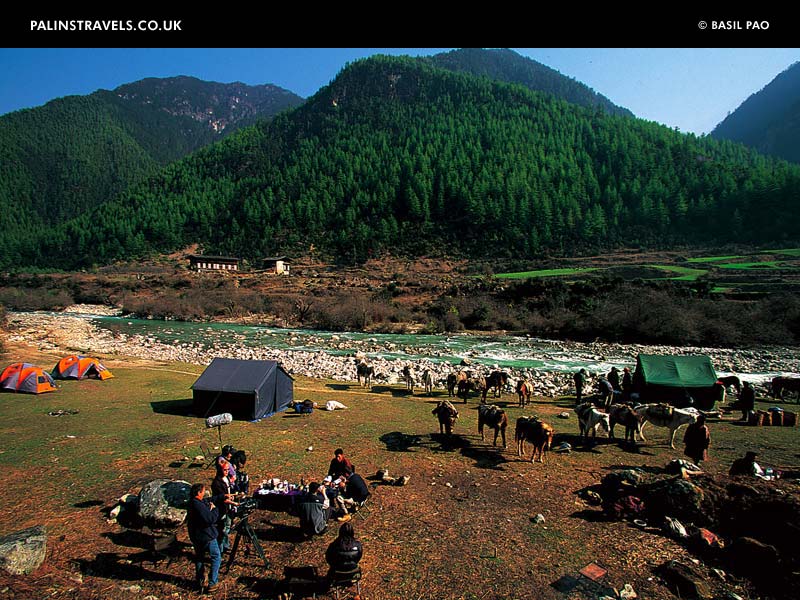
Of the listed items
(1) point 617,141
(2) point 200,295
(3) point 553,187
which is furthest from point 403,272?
(1) point 617,141

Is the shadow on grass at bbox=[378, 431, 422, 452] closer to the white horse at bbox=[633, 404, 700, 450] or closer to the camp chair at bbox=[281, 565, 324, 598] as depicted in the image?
the camp chair at bbox=[281, 565, 324, 598]

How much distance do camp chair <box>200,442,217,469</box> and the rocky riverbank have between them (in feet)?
41.7

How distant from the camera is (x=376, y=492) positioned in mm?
9773

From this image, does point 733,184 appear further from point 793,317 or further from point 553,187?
point 793,317

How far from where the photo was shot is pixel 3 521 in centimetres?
807

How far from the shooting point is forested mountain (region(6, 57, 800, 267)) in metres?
99.2

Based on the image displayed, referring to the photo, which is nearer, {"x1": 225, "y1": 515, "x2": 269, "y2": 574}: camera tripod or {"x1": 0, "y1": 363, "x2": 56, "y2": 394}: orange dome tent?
{"x1": 225, "y1": 515, "x2": 269, "y2": 574}: camera tripod

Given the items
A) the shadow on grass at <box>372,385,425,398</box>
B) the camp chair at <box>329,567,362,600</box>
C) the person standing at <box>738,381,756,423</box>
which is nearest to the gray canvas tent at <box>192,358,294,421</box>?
the shadow on grass at <box>372,385,425,398</box>

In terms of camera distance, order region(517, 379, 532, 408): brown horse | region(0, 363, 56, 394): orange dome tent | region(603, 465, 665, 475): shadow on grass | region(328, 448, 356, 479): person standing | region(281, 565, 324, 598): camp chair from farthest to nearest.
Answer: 1. region(0, 363, 56, 394): orange dome tent
2. region(517, 379, 532, 408): brown horse
3. region(603, 465, 665, 475): shadow on grass
4. region(328, 448, 356, 479): person standing
5. region(281, 565, 324, 598): camp chair

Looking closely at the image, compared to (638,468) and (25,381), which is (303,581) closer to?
(638,468)

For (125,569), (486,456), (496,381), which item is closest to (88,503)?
(125,569)

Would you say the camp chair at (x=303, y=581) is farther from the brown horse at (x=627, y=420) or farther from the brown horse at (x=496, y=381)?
the brown horse at (x=496, y=381)

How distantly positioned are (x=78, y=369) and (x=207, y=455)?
1538cm

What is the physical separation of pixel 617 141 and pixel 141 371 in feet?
501
